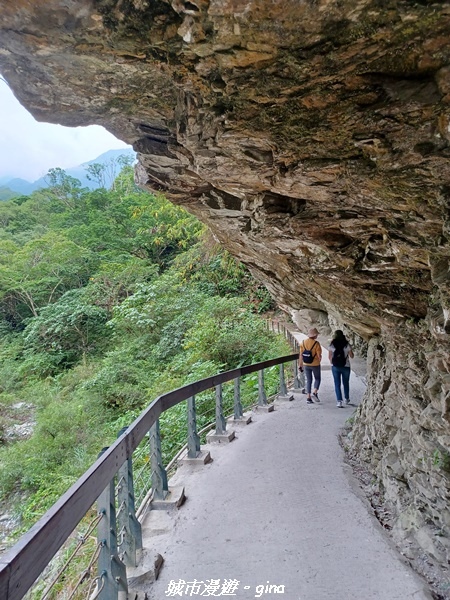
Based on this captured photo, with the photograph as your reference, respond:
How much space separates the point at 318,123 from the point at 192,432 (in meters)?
3.70

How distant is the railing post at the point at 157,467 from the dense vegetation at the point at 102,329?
384 centimetres

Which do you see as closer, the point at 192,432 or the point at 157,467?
the point at 157,467

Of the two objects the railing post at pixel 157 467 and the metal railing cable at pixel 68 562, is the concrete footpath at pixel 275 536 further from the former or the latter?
Result: the metal railing cable at pixel 68 562

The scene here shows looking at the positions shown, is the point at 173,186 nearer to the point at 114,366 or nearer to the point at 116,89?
the point at 116,89

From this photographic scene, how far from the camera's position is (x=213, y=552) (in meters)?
3.20

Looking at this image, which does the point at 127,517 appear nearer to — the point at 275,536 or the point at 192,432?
the point at 275,536

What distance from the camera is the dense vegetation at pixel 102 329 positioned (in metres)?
10.5

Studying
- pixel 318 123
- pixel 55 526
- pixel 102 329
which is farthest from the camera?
pixel 102 329

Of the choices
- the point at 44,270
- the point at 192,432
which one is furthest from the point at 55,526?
the point at 44,270

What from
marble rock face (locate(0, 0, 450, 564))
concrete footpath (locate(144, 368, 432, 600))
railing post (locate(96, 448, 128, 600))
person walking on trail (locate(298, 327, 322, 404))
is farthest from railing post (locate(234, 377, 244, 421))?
railing post (locate(96, 448, 128, 600))

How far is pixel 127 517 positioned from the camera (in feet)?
9.14

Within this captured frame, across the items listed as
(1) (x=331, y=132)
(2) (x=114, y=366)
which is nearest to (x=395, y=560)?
(1) (x=331, y=132)

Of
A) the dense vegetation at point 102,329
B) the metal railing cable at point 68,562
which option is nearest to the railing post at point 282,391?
the dense vegetation at point 102,329

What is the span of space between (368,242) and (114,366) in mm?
12175
